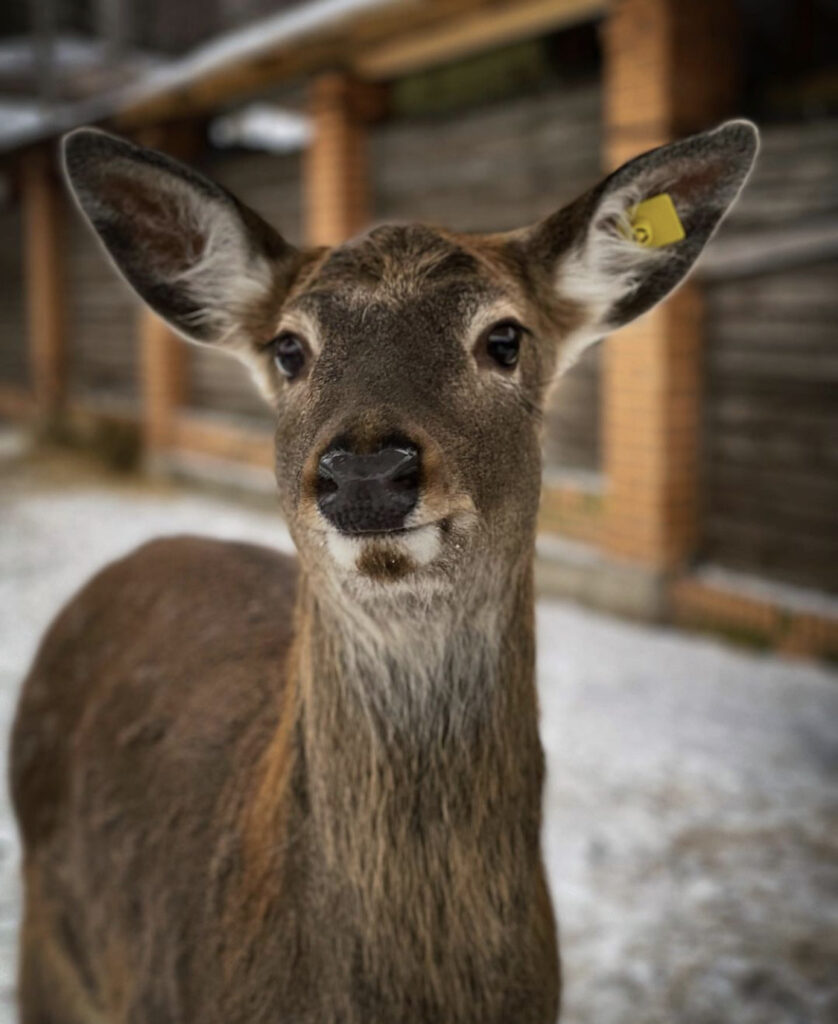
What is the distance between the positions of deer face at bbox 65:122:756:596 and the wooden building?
2292mm

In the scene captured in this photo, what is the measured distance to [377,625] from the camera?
1.53m

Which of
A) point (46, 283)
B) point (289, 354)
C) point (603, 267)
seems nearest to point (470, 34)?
point (603, 267)

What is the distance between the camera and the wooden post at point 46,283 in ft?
36.4

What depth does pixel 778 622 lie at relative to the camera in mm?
4836

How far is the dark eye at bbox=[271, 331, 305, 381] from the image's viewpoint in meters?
1.67

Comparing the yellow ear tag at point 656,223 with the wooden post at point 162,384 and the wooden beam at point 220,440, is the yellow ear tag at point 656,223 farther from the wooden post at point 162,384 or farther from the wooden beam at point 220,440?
the wooden post at point 162,384

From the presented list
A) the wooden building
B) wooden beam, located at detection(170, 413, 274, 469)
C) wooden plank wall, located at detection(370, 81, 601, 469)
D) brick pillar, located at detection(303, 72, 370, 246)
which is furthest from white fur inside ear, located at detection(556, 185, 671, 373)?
wooden beam, located at detection(170, 413, 274, 469)

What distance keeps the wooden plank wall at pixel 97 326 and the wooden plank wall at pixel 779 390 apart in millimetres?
6602

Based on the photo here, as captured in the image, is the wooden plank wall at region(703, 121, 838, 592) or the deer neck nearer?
the deer neck

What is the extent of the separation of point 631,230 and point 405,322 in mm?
465

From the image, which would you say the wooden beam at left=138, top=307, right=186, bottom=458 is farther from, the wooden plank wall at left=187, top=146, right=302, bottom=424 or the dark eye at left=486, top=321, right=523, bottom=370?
the dark eye at left=486, top=321, right=523, bottom=370

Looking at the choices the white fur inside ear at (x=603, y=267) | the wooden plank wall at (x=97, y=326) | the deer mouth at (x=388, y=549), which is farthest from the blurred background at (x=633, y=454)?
the wooden plank wall at (x=97, y=326)

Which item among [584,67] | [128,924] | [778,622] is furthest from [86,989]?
[584,67]

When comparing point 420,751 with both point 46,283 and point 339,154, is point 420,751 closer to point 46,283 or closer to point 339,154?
point 339,154
